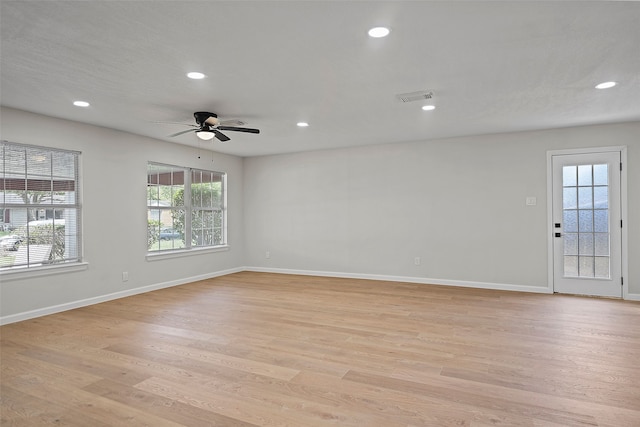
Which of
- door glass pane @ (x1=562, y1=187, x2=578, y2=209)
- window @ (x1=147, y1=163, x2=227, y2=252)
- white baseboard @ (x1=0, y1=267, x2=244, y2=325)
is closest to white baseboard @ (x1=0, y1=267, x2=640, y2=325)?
white baseboard @ (x1=0, y1=267, x2=244, y2=325)

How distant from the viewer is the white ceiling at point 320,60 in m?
2.28

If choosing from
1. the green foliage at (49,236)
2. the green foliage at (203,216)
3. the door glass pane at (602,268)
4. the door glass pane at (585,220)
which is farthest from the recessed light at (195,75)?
the door glass pane at (602,268)

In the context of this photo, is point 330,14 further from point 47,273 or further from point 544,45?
point 47,273

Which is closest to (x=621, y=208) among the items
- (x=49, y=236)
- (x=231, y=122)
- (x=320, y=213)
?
(x=320, y=213)

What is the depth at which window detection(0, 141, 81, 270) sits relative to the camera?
14.0 ft

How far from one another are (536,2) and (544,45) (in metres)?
0.67

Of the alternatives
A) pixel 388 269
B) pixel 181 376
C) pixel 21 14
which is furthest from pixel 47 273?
pixel 388 269

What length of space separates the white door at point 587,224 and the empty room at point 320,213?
3 centimetres

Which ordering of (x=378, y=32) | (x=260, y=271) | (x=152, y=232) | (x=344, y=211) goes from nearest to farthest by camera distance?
(x=378, y=32)
(x=152, y=232)
(x=344, y=211)
(x=260, y=271)

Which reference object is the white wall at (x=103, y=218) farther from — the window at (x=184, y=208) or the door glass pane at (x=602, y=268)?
the door glass pane at (x=602, y=268)

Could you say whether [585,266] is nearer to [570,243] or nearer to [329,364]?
[570,243]

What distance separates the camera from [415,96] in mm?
3893

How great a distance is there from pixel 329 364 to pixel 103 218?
13.2 ft

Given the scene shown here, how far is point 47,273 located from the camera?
458 cm
